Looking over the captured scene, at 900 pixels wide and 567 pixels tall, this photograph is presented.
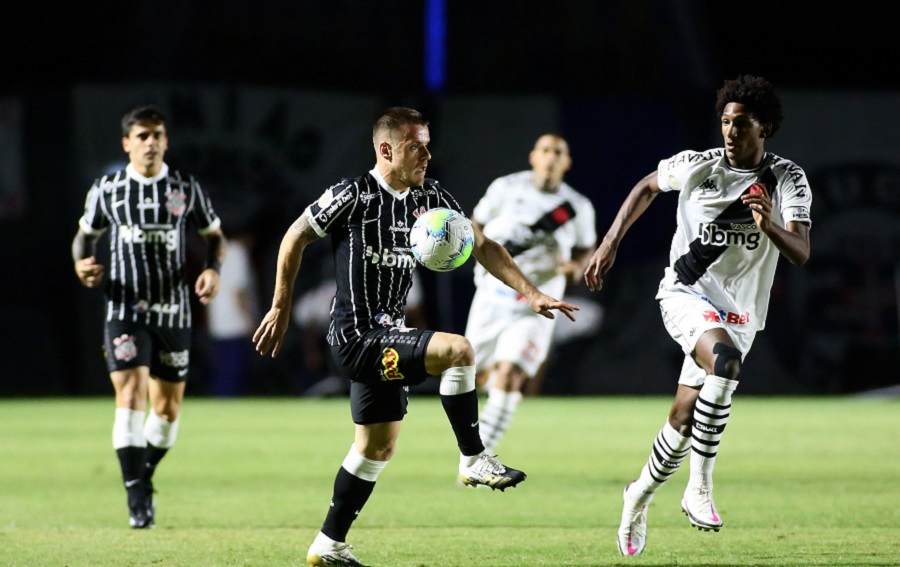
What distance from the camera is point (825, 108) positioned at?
1895cm

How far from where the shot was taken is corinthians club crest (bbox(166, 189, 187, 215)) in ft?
27.6

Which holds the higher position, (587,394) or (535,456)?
(535,456)

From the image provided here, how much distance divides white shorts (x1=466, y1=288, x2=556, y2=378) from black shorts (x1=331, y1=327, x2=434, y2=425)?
3955 millimetres

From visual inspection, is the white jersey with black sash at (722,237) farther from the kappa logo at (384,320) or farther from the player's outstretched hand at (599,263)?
the kappa logo at (384,320)

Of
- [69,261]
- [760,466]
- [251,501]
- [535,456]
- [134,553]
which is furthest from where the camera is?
[69,261]

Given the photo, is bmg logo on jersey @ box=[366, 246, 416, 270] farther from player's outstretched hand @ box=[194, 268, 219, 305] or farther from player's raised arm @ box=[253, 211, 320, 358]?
player's outstretched hand @ box=[194, 268, 219, 305]

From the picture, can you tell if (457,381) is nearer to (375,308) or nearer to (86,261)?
(375,308)

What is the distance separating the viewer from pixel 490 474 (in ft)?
19.6

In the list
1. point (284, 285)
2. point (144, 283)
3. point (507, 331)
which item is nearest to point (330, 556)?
point (284, 285)

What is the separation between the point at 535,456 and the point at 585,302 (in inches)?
270

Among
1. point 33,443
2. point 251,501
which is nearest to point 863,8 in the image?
point 33,443

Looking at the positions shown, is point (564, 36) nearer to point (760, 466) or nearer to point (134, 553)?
point (760, 466)

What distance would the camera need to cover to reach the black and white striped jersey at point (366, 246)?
625cm

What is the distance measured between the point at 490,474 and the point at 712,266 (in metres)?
1.93
